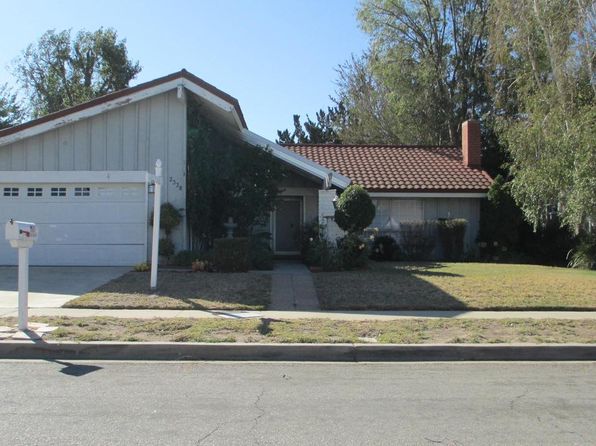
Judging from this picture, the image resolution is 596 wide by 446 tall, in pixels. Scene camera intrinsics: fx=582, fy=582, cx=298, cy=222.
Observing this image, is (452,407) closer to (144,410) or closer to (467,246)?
(144,410)

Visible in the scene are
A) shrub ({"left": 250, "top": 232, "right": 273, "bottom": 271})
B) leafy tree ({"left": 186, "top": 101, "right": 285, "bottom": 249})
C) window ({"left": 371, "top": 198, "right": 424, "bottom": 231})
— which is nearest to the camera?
shrub ({"left": 250, "top": 232, "right": 273, "bottom": 271})

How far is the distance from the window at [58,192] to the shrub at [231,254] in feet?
14.7

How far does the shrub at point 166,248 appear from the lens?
15.2m

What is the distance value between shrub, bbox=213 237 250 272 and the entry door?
6062 mm

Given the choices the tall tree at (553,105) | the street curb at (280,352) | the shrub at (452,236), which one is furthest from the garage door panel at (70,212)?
the tall tree at (553,105)

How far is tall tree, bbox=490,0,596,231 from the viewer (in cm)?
1647

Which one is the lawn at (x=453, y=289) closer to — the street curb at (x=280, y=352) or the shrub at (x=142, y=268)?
the street curb at (x=280, y=352)

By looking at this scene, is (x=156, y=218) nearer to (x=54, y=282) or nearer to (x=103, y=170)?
(x=54, y=282)

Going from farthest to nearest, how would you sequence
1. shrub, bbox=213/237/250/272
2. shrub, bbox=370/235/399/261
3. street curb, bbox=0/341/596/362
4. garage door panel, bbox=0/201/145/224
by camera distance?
shrub, bbox=370/235/399/261 → garage door panel, bbox=0/201/145/224 → shrub, bbox=213/237/250/272 → street curb, bbox=0/341/596/362

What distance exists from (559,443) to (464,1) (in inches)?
1162

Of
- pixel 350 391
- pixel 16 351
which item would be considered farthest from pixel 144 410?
pixel 16 351

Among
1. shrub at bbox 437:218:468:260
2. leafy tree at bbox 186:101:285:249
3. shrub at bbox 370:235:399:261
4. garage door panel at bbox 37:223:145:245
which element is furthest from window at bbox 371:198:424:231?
garage door panel at bbox 37:223:145:245

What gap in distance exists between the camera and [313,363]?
737cm

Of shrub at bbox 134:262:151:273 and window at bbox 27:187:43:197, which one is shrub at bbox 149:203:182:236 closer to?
shrub at bbox 134:262:151:273
